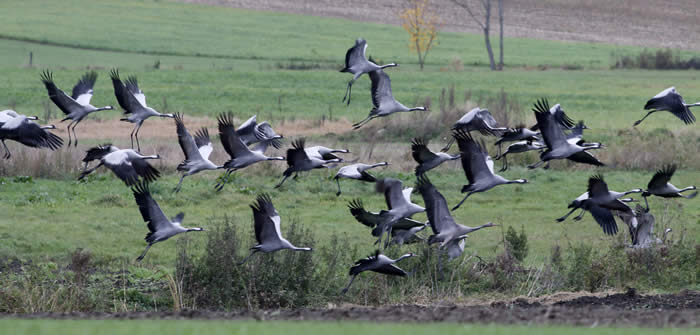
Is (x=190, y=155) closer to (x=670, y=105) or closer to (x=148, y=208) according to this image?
(x=148, y=208)

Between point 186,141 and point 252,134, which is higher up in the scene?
point 186,141

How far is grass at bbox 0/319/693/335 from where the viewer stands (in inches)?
443

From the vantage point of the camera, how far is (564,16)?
11425cm

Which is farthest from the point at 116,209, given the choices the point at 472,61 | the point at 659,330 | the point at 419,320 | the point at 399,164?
the point at 472,61

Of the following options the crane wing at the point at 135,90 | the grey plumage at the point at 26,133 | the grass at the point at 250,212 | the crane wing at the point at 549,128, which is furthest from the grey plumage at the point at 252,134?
the crane wing at the point at 549,128

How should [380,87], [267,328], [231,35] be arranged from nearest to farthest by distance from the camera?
[267,328] → [380,87] → [231,35]

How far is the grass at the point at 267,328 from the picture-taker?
36.9ft

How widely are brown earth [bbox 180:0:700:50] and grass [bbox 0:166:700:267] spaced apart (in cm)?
7550

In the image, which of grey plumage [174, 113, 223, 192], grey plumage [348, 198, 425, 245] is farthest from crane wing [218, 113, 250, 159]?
grey plumage [348, 198, 425, 245]

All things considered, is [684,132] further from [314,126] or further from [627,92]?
[627,92]

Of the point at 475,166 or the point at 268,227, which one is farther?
the point at 268,227

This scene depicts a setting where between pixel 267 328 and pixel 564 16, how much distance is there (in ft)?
353

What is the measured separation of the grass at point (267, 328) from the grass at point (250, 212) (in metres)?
8.74

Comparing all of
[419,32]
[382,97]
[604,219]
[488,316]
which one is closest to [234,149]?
[382,97]
